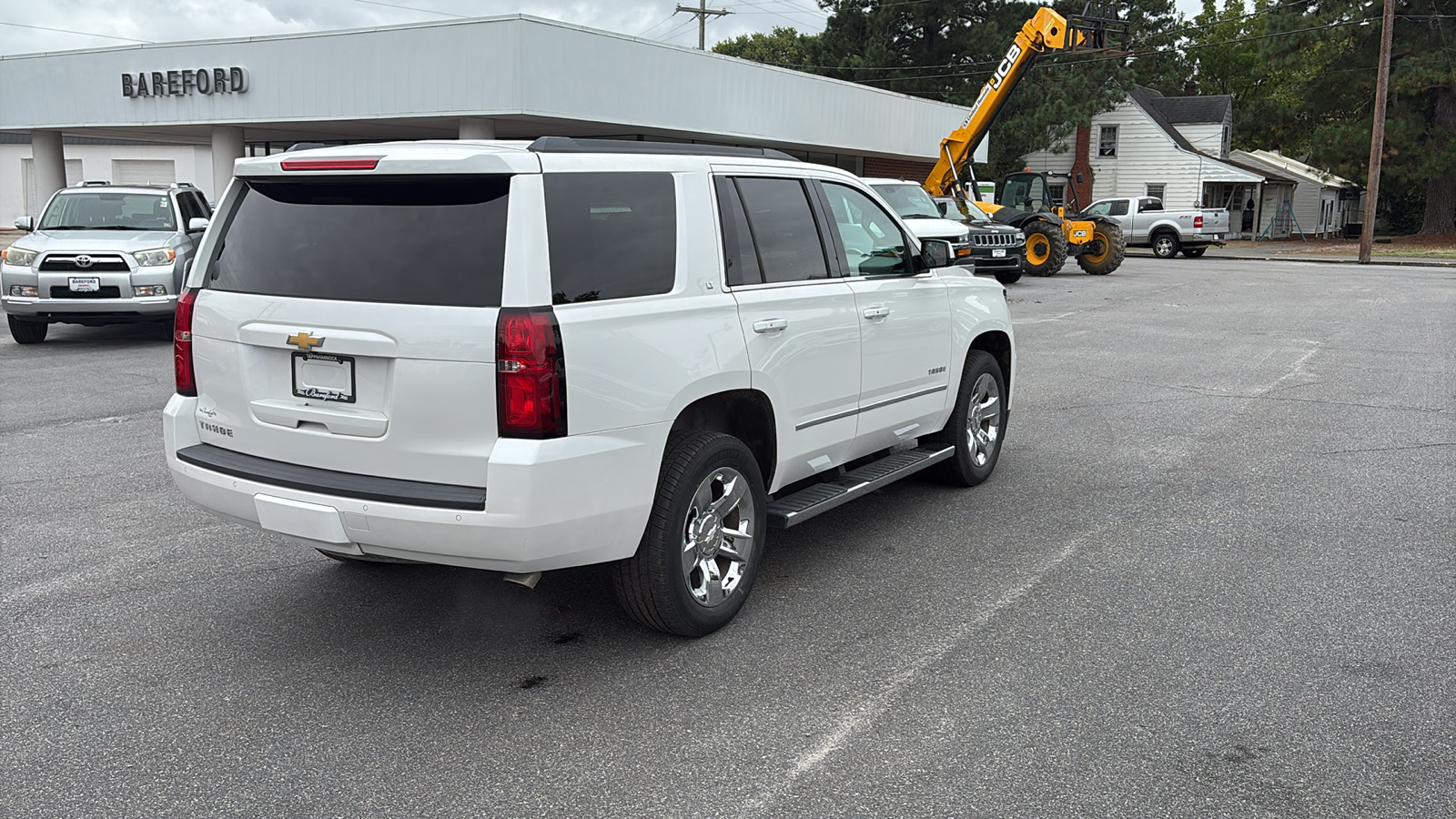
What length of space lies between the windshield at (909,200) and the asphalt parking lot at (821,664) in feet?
41.3

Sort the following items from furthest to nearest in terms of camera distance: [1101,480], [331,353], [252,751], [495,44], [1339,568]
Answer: [495,44]
[1101,480]
[1339,568]
[331,353]
[252,751]

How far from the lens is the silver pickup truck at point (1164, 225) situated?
116 ft

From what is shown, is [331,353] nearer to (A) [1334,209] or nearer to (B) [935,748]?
(B) [935,748]

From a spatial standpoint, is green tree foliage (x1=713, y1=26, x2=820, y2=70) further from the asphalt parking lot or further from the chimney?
the asphalt parking lot

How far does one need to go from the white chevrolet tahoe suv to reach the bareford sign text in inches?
905

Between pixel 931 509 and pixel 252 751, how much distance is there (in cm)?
390

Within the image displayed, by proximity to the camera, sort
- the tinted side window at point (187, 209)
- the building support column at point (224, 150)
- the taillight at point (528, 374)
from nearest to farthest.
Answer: the taillight at point (528, 374)
the tinted side window at point (187, 209)
the building support column at point (224, 150)

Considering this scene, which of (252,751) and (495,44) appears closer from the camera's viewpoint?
(252,751)

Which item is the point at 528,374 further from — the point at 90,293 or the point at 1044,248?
the point at 1044,248

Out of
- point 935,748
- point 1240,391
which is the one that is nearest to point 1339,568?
point 935,748

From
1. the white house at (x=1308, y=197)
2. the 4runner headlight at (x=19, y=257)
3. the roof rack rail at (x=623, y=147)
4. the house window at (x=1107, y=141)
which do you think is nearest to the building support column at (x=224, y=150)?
the 4runner headlight at (x=19, y=257)

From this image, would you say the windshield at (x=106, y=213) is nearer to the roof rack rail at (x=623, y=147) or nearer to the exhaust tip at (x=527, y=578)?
the roof rack rail at (x=623, y=147)

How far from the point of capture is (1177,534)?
603 centimetres

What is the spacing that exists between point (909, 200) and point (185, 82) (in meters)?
16.9
